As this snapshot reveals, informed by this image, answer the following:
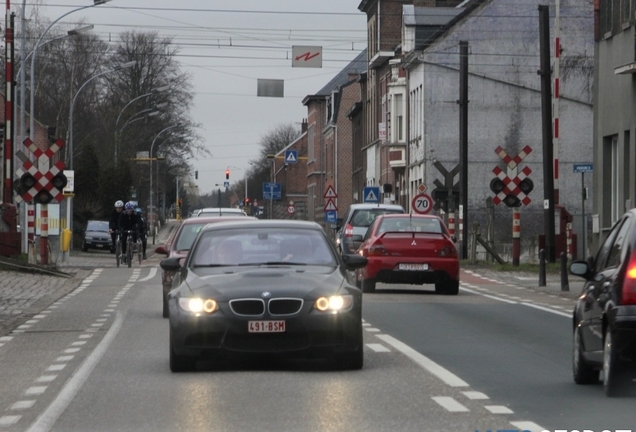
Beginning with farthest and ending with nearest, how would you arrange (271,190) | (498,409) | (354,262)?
1. (271,190)
2. (354,262)
3. (498,409)

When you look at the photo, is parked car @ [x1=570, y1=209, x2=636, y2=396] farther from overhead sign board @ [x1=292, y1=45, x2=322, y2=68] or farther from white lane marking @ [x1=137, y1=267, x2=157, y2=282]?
overhead sign board @ [x1=292, y1=45, x2=322, y2=68]

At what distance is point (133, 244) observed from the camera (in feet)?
143

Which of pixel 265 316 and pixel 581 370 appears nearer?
pixel 581 370

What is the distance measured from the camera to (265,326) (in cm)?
1312

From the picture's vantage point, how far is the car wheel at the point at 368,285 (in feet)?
94.8

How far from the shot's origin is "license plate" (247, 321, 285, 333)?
1312cm

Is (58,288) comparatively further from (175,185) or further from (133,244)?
(175,185)

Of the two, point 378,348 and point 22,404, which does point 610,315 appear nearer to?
point 22,404

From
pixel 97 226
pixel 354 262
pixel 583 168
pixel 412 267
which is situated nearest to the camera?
pixel 354 262

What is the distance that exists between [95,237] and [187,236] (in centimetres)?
4834

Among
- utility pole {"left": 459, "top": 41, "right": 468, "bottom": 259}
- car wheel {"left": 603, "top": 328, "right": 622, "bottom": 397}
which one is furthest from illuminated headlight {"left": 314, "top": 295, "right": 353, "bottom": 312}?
utility pole {"left": 459, "top": 41, "right": 468, "bottom": 259}

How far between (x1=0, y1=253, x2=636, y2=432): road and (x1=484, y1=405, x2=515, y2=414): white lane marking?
0.05 feet

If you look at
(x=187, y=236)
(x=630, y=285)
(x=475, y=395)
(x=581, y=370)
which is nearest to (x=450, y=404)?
(x=475, y=395)

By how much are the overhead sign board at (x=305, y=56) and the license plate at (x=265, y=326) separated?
36.1 metres
